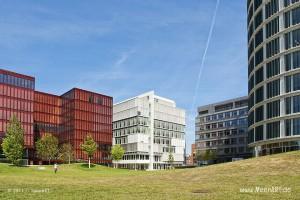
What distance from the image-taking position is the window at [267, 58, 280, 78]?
7812 centimetres

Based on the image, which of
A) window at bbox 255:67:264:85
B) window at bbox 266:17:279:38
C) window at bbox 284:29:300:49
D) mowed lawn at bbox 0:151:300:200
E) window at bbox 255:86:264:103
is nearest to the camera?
mowed lawn at bbox 0:151:300:200

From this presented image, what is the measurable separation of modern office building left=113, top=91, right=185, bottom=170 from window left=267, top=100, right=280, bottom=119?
269 ft

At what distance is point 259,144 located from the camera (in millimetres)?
84562

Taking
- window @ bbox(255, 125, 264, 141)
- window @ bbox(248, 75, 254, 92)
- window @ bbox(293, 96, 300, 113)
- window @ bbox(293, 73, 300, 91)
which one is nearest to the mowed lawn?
window @ bbox(293, 96, 300, 113)

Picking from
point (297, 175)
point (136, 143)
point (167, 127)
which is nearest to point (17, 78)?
point (136, 143)

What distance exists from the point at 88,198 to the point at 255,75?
71979 mm

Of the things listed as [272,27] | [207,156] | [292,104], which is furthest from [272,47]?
[207,156]

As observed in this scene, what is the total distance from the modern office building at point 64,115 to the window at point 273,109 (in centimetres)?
8541

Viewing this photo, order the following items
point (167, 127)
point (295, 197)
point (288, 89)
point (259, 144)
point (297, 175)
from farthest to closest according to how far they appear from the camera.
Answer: point (167, 127), point (259, 144), point (288, 89), point (297, 175), point (295, 197)

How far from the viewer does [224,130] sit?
176875mm

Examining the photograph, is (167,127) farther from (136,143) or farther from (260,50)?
(260,50)

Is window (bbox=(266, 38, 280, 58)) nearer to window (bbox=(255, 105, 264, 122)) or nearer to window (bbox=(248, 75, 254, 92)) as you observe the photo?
window (bbox=(255, 105, 264, 122))

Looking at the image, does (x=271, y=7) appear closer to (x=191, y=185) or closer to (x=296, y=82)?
(x=296, y=82)

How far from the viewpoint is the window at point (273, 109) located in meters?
76.9
